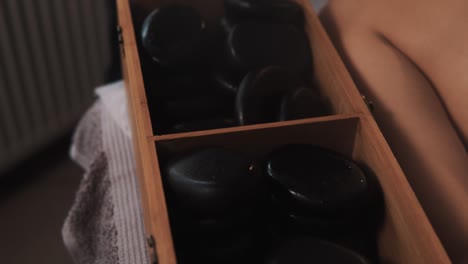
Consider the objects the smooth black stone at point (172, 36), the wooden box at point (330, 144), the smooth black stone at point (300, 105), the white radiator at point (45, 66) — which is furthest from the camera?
the white radiator at point (45, 66)

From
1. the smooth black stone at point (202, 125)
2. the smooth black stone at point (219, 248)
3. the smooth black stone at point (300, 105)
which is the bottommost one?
the smooth black stone at point (219, 248)

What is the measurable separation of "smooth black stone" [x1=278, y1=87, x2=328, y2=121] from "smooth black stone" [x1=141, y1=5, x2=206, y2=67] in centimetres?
17

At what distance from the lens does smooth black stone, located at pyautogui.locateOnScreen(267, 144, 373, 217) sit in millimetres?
510

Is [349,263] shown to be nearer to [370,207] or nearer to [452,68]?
[370,207]

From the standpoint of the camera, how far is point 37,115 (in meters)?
1.26

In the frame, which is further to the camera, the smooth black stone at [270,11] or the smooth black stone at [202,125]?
the smooth black stone at [270,11]

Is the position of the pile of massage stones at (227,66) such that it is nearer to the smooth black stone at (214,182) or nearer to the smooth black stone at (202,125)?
the smooth black stone at (202,125)

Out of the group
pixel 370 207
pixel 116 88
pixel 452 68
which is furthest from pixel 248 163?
pixel 116 88

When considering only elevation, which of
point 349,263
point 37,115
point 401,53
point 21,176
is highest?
point 401,53

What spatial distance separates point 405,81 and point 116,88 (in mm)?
496

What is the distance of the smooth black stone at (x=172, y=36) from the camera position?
2.38 feet

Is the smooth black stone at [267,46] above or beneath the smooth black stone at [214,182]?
above

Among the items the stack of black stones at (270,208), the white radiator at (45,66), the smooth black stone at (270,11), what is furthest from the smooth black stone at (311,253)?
the white radiator at (45,66)

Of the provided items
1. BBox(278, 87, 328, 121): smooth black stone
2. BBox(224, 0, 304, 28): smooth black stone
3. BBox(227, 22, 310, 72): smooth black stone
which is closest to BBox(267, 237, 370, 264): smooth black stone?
BBox(278, 87, 328, 121): smooth black stone
